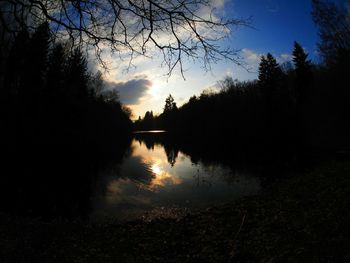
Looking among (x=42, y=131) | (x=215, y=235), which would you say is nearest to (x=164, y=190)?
(x=215, y=235)

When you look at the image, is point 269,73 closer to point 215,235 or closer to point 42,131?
point 42,131

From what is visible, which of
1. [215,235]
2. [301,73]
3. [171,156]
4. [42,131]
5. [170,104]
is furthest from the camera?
[170,104]

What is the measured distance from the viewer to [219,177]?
21594 millimetres

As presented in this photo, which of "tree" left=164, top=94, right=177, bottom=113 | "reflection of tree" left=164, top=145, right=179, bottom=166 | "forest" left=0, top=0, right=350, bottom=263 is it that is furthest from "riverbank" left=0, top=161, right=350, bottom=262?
"tree" left=164, top=94, right=177, bottom=113

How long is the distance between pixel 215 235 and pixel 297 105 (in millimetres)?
51346

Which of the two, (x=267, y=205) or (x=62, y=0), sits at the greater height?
(x=62, y=0)

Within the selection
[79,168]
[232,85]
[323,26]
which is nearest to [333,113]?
[323,26]

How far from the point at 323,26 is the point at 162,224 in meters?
26.7

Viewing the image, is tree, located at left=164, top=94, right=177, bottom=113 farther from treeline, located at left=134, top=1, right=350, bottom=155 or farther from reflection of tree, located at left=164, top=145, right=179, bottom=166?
reflection of tree, located at left=164, top=145, right=179, bottom=166

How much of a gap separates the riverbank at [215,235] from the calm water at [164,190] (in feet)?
6.90

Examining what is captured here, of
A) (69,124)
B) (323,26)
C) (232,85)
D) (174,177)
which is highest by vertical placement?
(232,85)

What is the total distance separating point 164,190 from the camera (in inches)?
730

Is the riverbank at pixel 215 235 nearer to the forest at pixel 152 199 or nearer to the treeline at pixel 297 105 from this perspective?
the forest at pixel 152 199

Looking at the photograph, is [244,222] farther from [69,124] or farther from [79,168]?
[69,124]
